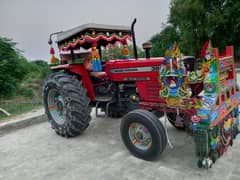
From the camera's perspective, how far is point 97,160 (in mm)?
2732

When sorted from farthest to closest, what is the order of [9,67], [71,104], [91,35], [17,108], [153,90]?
1. [9,67]
2. [17,108]
3. [71,104]
4. [91,35]
5. [153,90]

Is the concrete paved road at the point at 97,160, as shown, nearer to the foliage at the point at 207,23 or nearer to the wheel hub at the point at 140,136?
the wheel hub at the point at 140,136

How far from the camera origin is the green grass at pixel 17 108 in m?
4.77

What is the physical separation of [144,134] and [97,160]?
71 centimetres

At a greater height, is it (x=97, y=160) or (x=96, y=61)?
(x=96, y=61)

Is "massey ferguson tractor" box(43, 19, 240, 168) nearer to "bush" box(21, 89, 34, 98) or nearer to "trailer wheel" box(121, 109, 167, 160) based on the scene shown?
"trailer wheel" box(121, 109, 167, 160)

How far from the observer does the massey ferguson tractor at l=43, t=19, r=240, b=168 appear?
2145 millimetres

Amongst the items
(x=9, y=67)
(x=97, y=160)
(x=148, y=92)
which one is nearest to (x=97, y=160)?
(x=97, y=160)

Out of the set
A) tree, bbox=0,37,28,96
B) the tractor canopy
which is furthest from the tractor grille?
tree, bbox=0,37,28,96

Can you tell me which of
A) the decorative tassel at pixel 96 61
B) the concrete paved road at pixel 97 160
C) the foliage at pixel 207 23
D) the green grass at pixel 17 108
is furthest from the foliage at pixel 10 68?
the foliage at pixel 207 23

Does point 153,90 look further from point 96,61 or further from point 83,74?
point 83,74

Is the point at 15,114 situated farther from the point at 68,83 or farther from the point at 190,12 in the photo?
the point at 190,12

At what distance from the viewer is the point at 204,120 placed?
2100mm

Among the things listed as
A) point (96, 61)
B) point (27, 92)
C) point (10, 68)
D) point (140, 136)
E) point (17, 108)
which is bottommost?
point (140, 136)
